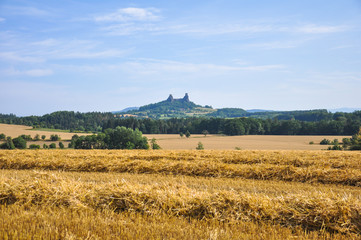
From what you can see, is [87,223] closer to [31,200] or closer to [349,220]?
[31,200]

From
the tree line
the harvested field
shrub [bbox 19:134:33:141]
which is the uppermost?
the tree line

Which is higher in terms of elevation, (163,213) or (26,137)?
(163,213)

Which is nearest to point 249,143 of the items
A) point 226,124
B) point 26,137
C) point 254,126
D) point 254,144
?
point 254,144

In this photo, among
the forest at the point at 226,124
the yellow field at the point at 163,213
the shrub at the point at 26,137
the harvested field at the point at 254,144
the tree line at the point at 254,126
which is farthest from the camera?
the forest at the point at 226,124

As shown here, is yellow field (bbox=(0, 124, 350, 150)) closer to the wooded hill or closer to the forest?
the forest

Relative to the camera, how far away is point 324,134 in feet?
292

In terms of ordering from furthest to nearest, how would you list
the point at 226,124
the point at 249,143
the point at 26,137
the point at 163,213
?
the point at 226,124 < the point at 26,137 < the point at 249,143 < the point at 163,213

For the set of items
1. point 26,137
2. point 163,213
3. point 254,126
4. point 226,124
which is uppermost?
point 226,124

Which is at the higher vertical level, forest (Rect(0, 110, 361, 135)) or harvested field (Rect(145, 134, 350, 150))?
forest (Rect(0, 110, 361, 135))

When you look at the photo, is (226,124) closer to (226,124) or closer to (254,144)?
(226,124)

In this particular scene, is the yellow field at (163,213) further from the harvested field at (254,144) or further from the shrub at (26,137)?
the shrub at (26,137)

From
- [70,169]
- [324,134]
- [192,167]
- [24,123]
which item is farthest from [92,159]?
[24,123]

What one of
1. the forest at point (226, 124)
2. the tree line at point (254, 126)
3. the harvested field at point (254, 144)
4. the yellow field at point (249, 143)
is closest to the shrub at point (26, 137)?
the yellow field at point (249, 143)

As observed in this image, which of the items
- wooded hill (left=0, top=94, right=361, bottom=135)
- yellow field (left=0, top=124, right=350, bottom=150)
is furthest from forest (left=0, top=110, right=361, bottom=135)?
yellow field (left=0, top=124, right=350, bottom=150)
